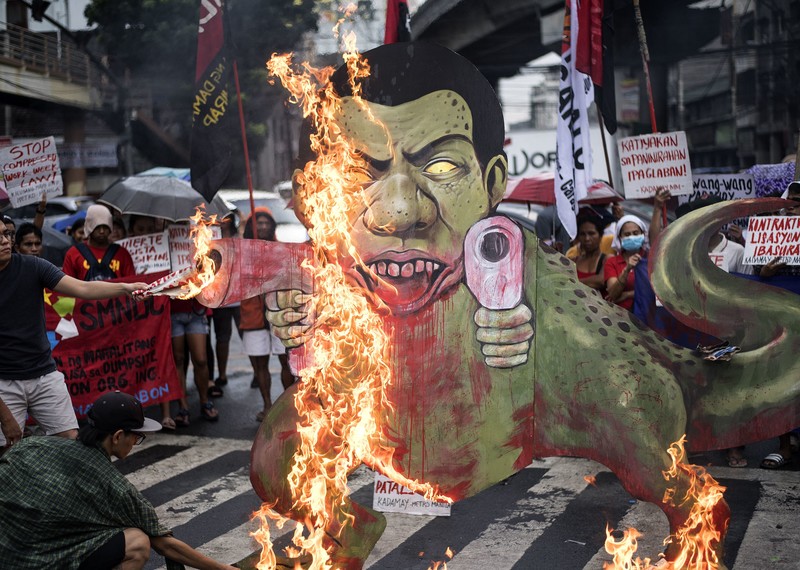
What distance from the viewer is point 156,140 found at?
A: 28.4m

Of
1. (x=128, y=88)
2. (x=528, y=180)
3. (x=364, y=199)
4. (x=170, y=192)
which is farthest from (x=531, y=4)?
(x=364, y=199)

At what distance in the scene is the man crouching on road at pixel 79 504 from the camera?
376 cm

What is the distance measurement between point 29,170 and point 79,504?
5205 millimetres

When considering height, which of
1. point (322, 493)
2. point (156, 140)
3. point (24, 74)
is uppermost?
point (24, 74)

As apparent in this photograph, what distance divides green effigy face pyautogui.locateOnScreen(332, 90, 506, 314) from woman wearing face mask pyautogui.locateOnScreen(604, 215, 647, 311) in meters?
2.61

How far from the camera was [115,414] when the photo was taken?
3879 millimetres

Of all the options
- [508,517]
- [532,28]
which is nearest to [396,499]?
[508,517]

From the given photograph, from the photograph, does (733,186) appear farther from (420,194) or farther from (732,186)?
(420,194)

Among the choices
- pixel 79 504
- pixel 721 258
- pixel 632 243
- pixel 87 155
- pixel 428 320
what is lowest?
pixel 79 504

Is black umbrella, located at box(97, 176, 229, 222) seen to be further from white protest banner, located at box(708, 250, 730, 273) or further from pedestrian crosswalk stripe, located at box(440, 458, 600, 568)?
white protest banner, located at box(708, 250, 730, 273)

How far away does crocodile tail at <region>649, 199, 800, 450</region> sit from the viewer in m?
4.10

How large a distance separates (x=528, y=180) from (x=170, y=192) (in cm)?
399

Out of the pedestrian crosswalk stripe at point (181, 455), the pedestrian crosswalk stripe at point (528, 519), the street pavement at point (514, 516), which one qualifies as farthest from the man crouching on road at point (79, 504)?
the pedestrian crosswalk stripe at point (181, 455)

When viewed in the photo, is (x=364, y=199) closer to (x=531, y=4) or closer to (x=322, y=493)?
(x=322, y=493)
